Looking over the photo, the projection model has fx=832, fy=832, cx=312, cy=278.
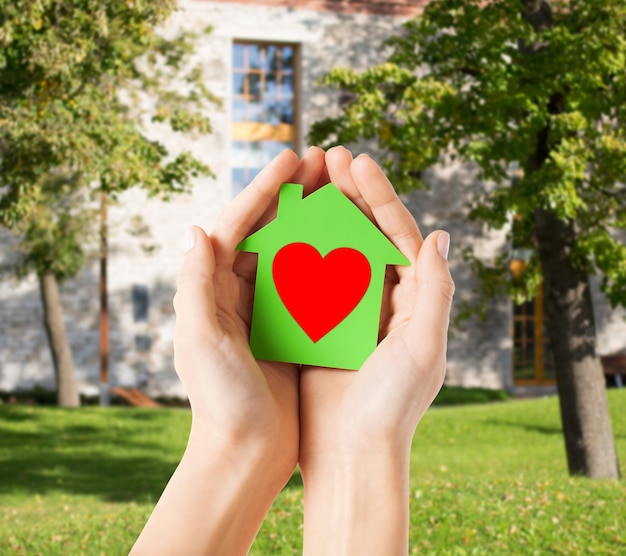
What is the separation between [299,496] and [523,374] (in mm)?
12905

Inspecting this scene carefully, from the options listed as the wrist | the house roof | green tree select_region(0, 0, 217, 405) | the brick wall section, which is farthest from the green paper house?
the brick wall section

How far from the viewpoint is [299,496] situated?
251 inches

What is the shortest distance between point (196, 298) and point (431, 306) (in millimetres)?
486

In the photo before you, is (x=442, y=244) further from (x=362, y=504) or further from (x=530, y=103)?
(x=530, y=103)

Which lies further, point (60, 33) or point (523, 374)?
point (523, 374)

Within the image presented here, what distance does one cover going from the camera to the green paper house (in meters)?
1.84

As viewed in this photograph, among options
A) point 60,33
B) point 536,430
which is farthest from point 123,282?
point 60,33

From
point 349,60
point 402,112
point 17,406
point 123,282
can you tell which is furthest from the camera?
point 349,60

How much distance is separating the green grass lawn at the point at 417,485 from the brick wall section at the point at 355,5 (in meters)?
8.68

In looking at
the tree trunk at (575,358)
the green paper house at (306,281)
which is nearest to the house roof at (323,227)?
the green paper house at (306,281)

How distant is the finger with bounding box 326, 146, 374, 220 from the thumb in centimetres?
19

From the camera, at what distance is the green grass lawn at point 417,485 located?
515 cm

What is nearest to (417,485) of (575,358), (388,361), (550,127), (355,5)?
(575,358)

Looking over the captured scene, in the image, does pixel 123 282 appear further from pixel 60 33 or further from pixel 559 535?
pixel 559 535
